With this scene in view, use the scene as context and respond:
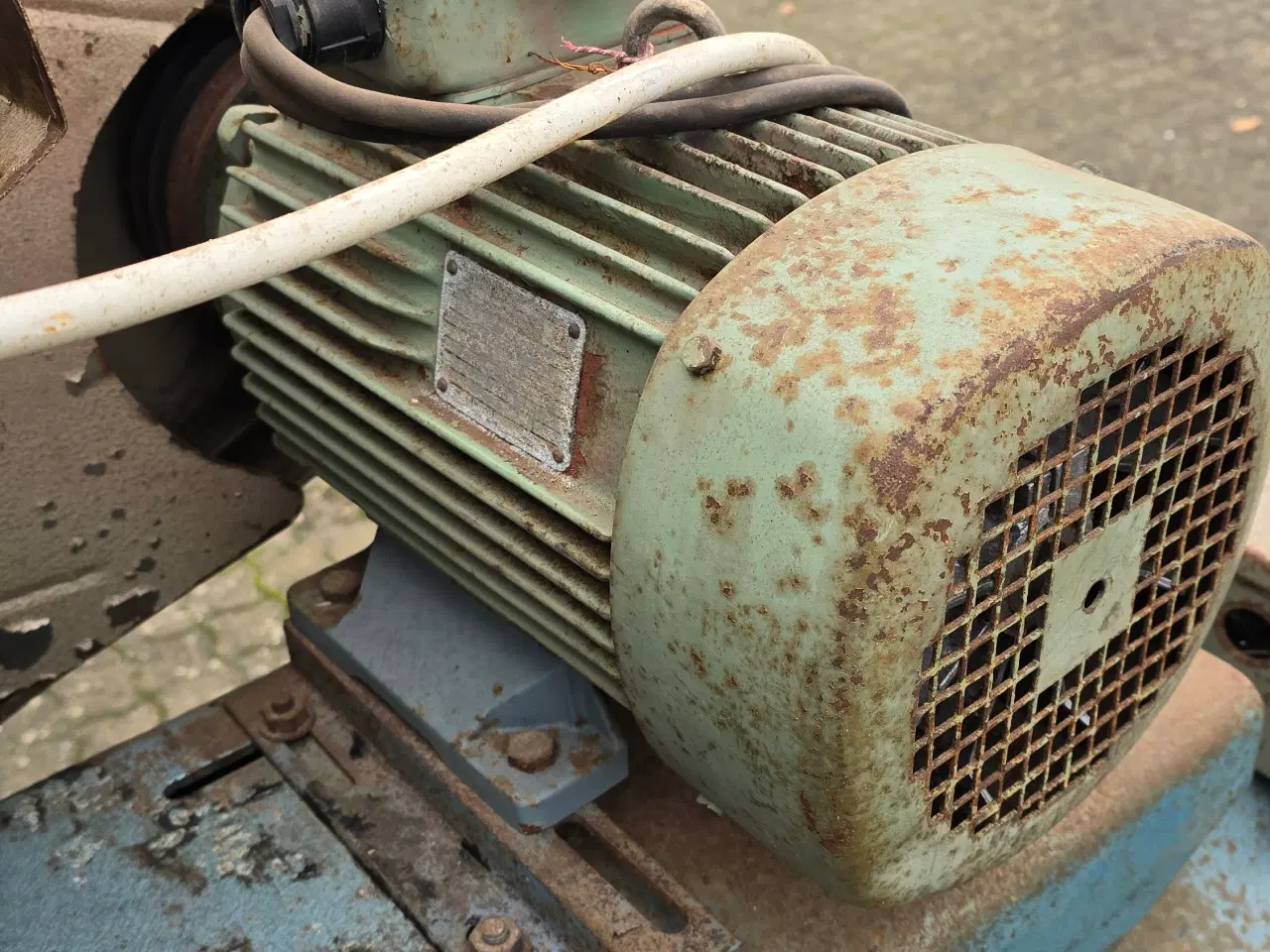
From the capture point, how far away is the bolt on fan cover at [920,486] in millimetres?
706

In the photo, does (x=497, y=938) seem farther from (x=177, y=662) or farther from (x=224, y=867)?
(x=177, y=662)

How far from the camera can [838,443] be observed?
0.70 meters

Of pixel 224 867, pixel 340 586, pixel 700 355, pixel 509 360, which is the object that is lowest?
pixel 224 867

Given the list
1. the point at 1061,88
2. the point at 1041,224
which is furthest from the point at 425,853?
the point at 1061,88

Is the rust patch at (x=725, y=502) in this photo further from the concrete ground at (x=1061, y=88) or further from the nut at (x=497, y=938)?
the concrete ground at (x=1061, y=88)

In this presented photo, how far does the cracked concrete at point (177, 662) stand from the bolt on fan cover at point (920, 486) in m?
1.14

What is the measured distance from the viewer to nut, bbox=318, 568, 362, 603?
1.26 meters

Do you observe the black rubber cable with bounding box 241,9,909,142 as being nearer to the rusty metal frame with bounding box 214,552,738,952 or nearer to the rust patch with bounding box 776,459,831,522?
the rust patch with bounding box 776,459,831,522

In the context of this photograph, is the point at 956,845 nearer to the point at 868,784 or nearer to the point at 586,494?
the point at 868,784

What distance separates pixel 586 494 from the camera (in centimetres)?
92

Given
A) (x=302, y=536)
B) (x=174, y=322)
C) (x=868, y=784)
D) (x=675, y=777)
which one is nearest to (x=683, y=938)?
(x=675, y=777)

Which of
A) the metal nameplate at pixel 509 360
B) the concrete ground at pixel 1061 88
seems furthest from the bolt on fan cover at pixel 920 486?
the concrete ground at pixel 1061 88

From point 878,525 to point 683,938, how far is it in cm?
44

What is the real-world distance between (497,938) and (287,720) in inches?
12.4
